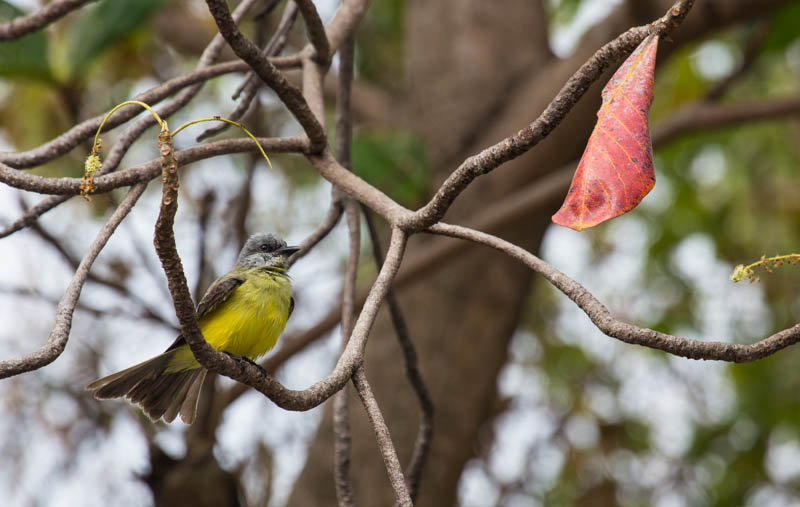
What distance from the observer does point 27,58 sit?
4.11 m

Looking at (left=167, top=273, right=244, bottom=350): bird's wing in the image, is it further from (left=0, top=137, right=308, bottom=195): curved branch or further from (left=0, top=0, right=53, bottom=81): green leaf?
(left=0, top=0, right=53, bottom=81): green leaf

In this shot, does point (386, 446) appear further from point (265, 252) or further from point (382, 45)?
point (382, 45)

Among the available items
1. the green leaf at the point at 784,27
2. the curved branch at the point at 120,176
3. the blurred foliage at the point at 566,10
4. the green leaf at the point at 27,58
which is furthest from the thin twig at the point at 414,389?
the blurred foliage at the point at 566,10

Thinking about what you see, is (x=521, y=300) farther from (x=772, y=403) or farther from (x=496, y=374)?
(x=772, y=403)

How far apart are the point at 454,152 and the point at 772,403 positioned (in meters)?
2.97

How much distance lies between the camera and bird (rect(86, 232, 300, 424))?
2.83 meters

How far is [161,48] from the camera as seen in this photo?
23.1 ft

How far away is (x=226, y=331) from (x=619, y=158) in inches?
73.2

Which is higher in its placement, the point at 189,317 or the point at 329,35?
the point at 329,35

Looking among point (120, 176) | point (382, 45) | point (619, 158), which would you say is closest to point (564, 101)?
point (619, 158)

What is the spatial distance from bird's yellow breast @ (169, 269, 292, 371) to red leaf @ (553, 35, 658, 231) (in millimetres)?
1676

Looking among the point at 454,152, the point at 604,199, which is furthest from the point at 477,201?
the point at 604,199

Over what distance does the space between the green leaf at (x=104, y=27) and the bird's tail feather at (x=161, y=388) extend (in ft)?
6.84

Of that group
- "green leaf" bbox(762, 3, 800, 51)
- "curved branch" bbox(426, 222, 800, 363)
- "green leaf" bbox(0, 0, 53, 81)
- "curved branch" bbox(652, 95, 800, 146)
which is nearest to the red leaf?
"curved branch" bbox(426, 222, 800, 363)
